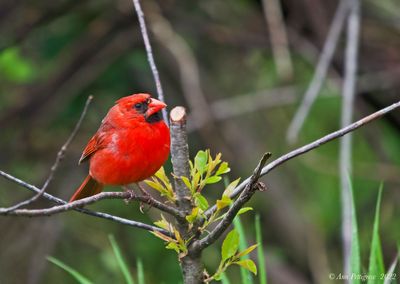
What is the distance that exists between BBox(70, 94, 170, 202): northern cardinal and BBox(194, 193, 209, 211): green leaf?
0.68 metres

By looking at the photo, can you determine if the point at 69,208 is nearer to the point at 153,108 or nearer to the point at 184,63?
the point at 153,108

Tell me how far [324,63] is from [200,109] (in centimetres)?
99

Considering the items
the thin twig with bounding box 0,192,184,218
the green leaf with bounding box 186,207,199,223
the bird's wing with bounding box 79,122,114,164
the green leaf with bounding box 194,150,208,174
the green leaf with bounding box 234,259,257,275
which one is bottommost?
the green leaf with bounding box 234,259,257,275

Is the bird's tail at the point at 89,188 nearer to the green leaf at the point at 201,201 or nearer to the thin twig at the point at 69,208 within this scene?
the thin twig at the point at 69,208

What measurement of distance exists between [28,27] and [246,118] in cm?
169

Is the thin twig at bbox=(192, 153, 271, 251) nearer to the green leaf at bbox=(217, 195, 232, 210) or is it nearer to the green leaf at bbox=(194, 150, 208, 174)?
the green leaf at bbox=(217, 195, 232, 210)

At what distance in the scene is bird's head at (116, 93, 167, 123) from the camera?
333 centimetres

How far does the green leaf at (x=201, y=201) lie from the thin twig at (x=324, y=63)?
5.99 ft

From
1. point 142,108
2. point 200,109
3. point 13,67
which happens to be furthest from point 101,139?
point 13,67

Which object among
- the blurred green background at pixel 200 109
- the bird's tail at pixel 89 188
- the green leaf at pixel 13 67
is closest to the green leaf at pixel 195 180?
the bird's tail at pixel 89 188

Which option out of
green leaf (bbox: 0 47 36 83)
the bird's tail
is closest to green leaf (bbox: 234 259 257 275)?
the bird's tail

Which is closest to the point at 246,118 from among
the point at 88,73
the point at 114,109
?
the point at 88,73

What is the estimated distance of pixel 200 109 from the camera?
5.08 m

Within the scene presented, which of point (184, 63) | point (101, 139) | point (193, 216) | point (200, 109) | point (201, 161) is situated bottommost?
point (193, 216)
